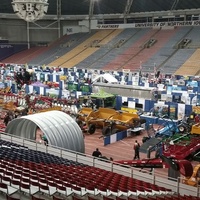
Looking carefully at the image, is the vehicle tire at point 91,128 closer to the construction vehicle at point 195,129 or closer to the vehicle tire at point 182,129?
the vehicle tire at point 182,129

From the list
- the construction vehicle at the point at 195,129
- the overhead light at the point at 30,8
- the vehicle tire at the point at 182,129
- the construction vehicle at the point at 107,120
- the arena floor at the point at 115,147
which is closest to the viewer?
the construction vehicle at the point at 195,129

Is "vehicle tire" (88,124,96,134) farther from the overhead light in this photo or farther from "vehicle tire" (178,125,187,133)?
the overhead light

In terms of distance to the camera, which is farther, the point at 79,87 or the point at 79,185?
the point at 79,87

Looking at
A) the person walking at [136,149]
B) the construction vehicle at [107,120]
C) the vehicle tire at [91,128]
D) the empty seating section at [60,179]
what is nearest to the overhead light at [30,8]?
the construction vehicle at [107,120]

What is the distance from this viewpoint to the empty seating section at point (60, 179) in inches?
384

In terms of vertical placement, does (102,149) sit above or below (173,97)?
below

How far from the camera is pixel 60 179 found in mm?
11211

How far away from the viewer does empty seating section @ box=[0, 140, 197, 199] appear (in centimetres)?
976

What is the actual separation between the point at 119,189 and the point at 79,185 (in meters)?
1.31

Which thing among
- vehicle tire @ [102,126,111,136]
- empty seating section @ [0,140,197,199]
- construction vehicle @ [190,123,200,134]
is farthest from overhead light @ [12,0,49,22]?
construction vehicle @ [190,123,200,134]

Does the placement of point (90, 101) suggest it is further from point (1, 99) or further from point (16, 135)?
point (16, 135)

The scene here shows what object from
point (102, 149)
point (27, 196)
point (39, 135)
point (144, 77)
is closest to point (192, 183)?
point (27, 196)

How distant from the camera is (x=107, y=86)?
34.0 metres

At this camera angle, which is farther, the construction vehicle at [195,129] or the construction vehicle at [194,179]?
the construction vehicle at [195,129]
